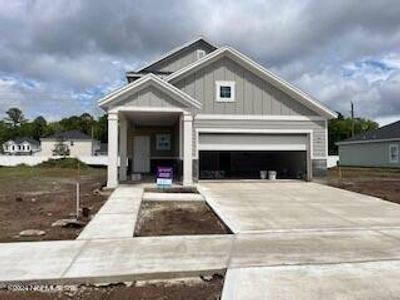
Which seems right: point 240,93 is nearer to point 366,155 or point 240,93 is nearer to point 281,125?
point 281,125

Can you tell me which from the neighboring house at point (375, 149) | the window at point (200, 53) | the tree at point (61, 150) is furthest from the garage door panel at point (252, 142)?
the tree at point (61, 150)

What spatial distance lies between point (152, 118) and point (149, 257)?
15.0m

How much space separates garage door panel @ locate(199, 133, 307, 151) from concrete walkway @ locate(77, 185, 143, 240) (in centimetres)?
582

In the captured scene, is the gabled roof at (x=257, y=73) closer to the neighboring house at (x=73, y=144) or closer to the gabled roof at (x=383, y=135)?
the gabled roof at (x=383, y=135)

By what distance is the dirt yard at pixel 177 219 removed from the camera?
9969 mm

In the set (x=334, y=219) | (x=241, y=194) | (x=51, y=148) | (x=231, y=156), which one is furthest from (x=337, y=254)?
(x=51, y=148)

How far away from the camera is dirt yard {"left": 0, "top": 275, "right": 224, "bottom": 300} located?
19.4 feet

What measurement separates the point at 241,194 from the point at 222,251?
8.80m

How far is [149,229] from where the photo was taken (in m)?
10.2

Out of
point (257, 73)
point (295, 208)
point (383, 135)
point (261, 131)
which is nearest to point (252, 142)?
point (261, 131)

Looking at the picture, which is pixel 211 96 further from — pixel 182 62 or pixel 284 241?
pixel 284 241

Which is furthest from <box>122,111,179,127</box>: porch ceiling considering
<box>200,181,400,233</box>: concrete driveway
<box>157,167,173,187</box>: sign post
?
<box>200,181,400,233</box>: concrete driveway

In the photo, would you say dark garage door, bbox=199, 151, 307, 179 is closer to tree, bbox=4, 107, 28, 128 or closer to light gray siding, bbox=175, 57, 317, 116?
light gray siding, bbox=175, 57, 317, 116

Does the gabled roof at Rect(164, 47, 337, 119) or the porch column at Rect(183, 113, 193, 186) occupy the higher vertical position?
the gabled roof at Rect(164, 47, 337, 119)
